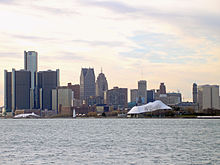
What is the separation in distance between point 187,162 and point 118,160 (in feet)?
22.2

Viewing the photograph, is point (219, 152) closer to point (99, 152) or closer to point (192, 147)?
point (192, 147)

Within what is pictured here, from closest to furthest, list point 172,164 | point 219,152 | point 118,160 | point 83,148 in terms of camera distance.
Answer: point 172,164 < point 118,160 < point 219,152 < point 83,148

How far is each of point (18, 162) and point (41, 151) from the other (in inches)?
416

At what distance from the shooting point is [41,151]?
60.0 metres

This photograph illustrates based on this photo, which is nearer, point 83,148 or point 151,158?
point 151,158

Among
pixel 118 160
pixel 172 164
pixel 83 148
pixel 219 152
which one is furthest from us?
pixel 83 148

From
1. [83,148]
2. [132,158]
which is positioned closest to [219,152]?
[132,158]

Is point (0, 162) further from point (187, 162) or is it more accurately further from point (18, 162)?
point (187, 162)

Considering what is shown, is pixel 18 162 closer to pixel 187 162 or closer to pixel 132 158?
pixel 132 158

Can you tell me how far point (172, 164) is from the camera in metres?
47.4

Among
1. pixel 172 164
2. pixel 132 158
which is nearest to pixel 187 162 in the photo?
pixel 172 164

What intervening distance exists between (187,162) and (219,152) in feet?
32.8

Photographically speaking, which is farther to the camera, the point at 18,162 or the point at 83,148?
the point at 83,148

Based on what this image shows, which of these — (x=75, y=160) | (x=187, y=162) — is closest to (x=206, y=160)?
(x=187, y=162)
